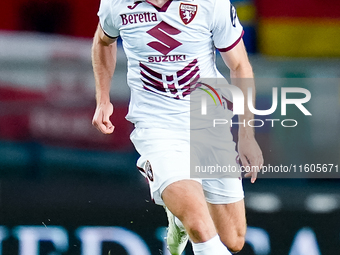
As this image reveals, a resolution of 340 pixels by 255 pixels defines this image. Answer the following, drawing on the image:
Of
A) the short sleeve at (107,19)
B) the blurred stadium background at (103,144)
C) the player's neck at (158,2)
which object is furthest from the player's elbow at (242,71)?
the blurred stadium background at (103,144)

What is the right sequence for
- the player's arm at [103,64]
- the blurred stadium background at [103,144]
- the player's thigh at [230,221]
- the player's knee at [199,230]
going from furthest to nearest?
the blurred stadium background at [103,144], the player's thigh at [230,221], the player's arm at [103,64], the player's knee at [199,230]

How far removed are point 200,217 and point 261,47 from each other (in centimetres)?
168

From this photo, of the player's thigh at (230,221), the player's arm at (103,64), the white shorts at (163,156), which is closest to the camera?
the white shorts at (163,156)

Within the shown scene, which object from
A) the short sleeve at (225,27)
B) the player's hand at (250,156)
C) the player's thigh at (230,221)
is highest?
the short sleeve at (225,27)

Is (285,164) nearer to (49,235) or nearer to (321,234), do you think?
(321,234)

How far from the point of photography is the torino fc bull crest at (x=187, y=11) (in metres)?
2.63

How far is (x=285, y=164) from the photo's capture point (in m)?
3.75

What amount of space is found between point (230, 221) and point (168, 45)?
1062 mm

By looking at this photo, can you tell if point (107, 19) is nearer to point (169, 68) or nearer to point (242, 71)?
point (169, 68)

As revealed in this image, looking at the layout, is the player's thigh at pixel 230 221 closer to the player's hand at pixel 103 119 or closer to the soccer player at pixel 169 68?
the soccer player at pixel 169 68

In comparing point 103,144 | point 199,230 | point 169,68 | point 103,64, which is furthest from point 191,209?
point 103,144

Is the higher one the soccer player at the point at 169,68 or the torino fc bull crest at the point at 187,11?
the torino fc bull crest at the point at 187,11

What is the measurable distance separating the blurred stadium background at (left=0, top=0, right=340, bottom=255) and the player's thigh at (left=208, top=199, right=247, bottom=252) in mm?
539

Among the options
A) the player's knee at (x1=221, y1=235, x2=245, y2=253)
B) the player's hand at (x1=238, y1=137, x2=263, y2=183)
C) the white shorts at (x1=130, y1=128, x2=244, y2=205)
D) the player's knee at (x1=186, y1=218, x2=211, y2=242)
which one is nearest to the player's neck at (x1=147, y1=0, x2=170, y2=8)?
the white shorts at (x1=130, y1=128, x2=244, y2=205)
